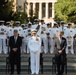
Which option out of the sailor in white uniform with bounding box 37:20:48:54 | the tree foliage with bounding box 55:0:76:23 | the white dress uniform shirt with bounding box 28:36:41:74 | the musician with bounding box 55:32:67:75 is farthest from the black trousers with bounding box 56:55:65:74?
the tree foliage with bounding box 55:0:76:23

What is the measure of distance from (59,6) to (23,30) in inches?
1207

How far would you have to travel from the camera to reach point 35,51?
73.8 feet

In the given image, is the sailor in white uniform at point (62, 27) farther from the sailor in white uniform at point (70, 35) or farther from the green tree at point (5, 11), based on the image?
the green tree at point (5, 11)

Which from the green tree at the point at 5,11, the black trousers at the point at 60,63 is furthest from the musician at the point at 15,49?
the green tree at the point at 5,11

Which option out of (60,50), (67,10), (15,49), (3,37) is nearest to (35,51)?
(15,49)

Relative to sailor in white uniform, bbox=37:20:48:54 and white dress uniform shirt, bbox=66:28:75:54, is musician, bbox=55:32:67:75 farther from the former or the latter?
white dress uniform shirt, bbox=66:28:75:54

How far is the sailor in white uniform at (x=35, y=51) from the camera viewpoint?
2241 cm

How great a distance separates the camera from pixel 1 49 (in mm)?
28609

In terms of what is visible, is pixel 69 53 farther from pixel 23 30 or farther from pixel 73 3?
pixel 73 3

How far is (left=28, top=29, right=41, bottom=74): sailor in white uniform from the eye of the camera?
22.4 metres

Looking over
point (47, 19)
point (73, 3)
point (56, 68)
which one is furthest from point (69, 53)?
point (47, 19)

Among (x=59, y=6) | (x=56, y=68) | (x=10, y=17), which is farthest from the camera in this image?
(x=59, y=6)

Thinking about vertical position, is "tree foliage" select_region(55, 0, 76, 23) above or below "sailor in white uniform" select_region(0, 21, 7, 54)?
above

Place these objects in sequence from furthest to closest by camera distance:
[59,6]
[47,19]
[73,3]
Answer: [47,19], [59,6], [73,3]
